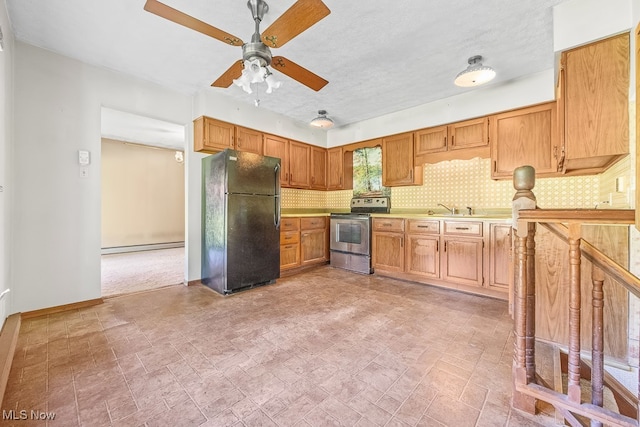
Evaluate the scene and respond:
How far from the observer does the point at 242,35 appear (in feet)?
7.82

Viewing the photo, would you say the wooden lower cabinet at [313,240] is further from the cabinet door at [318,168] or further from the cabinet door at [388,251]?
the cabinet door at [388,251]

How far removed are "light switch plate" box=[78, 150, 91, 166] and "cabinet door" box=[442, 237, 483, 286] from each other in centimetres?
425

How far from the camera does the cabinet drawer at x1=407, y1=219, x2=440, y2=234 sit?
3.55 m

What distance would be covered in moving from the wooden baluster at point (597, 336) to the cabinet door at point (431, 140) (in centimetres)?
305

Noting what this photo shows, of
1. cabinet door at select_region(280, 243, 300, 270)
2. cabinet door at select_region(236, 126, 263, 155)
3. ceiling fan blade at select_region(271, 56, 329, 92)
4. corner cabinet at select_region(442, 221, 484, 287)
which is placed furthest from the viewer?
cabinet door at select_region(280, 243, 300, 270)

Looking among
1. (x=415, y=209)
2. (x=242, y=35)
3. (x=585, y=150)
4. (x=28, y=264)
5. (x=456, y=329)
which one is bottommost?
(x=456, y=329)

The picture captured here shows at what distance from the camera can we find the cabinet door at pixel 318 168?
202 inches

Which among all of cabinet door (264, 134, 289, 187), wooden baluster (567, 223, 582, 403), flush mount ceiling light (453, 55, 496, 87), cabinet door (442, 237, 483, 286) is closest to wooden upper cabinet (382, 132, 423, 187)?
cabinet door (442, 237, 483, 286)

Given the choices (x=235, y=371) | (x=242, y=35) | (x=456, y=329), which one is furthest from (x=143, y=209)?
(x=456, y=329)

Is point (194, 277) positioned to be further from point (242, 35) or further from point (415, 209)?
point (415, 209)

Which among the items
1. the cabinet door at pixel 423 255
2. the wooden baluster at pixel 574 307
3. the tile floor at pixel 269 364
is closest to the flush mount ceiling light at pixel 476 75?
the cabinet door at pixel 423 255

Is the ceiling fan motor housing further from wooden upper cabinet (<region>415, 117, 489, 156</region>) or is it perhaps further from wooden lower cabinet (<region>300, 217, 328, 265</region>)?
wooden upper cabinet (<region>415, 117, 489, 156</region>)

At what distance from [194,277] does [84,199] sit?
1535 mm

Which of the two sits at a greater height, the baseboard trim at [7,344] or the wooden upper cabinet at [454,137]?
the wooden upper cabinet at [454,137]
